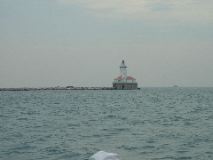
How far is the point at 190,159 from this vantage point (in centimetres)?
1866

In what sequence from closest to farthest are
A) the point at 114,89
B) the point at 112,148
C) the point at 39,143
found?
the point at 112,148 → the point at 39,143 → the point at 114,89

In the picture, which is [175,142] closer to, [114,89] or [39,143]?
[39,143]

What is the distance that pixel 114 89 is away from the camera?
168 metres

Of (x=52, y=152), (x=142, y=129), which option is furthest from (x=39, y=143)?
(x=142, y=129)

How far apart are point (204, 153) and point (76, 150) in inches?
230

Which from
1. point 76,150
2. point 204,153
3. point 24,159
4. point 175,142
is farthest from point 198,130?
point 24,159

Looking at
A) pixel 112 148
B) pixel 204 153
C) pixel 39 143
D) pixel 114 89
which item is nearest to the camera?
pixel 204 153

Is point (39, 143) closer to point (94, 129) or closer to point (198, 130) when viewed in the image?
point (94, 129)

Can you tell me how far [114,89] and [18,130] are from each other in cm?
13826

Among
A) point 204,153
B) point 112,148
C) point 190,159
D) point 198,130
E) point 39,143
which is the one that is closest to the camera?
point 190,159

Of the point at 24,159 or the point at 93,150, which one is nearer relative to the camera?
the point at 24,159

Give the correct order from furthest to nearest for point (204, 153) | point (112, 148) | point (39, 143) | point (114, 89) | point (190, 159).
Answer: point (114, 89) → point (39, 143) → point (112, 148) → point (204, 153) → point (190, 159)

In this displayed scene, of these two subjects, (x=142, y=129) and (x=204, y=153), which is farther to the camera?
(x=142, y=129)

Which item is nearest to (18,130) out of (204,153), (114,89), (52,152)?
(52,152)
